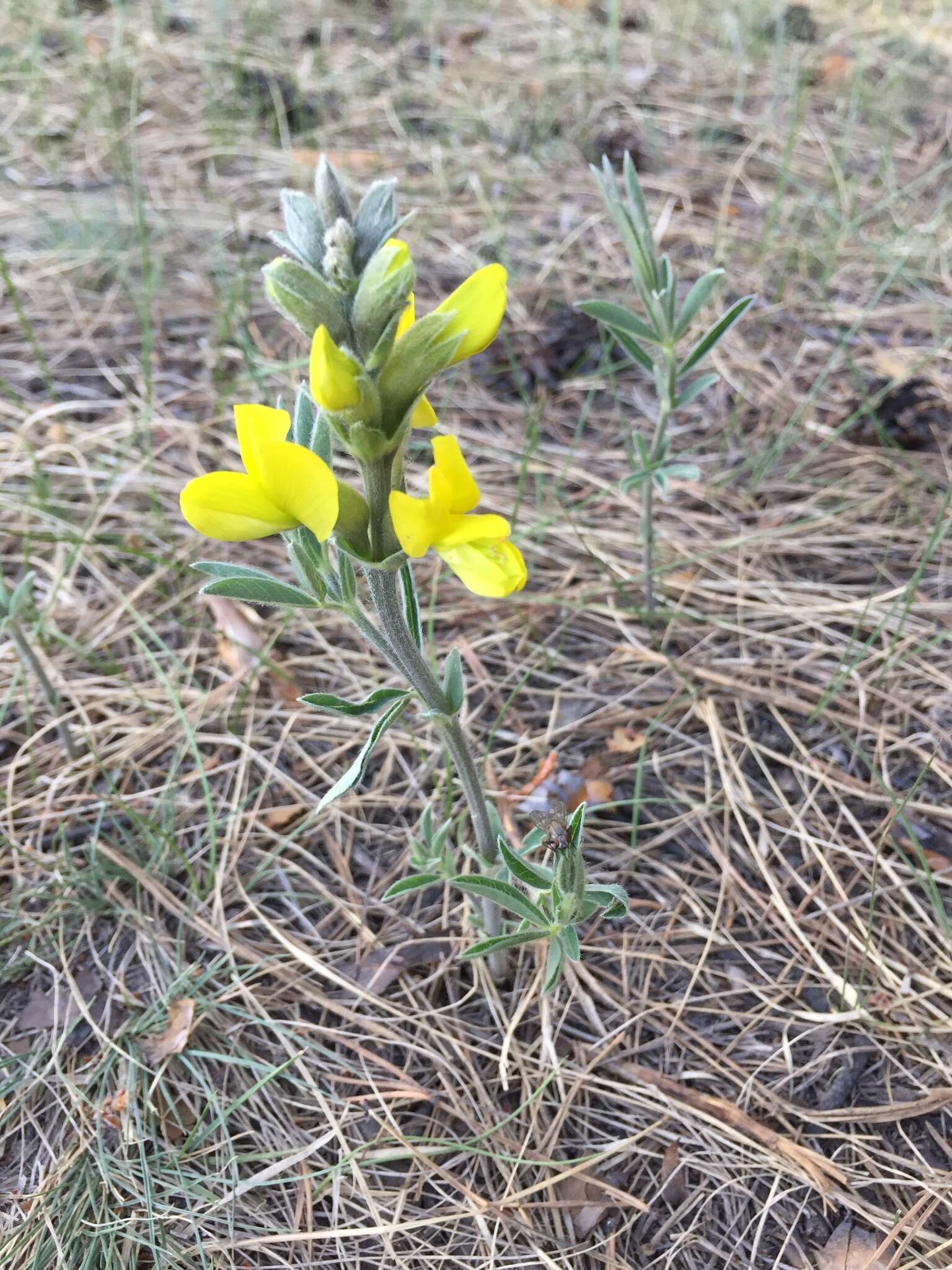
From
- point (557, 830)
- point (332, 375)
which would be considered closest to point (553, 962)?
point (557, 830)

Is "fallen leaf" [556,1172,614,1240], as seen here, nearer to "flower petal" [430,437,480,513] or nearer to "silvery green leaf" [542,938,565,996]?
"silvery green leaf" [542,938,565,996]

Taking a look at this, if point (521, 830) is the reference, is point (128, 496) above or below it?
above

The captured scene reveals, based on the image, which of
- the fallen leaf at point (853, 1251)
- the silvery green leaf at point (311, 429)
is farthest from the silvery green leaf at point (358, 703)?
the fallen leaf at point (853, 1251)

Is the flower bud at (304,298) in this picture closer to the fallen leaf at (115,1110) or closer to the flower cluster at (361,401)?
the flower cluster at (361,401)

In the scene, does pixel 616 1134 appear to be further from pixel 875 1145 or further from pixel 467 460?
pixel 467 460

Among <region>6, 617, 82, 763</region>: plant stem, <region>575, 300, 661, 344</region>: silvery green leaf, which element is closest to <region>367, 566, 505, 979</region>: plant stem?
<region>575, 300, 661, 344</region>: silvery green leaf

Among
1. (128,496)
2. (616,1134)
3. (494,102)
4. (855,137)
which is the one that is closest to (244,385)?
(128,496)

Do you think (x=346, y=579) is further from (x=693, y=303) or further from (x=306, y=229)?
(x=693, y=303)
